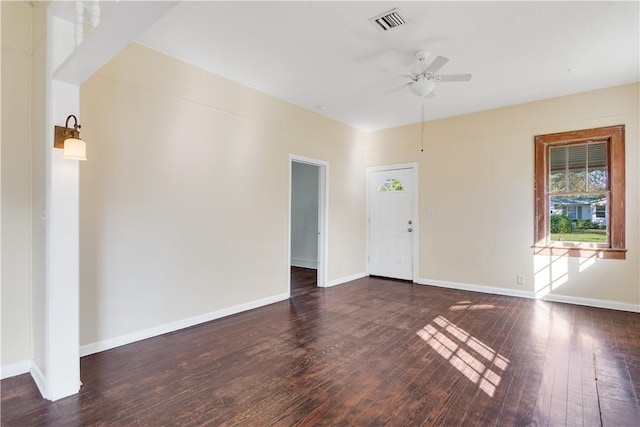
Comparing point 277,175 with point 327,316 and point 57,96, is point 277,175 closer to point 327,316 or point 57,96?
point 327,316

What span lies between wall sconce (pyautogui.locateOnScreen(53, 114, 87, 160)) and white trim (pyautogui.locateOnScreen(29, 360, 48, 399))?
5.08 feet

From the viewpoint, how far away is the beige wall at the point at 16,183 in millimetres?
2461

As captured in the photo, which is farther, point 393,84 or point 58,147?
point 393,84

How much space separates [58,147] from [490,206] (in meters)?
5.32

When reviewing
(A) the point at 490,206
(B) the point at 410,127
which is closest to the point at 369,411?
(A) the point at 490,206

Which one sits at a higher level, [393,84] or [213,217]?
[393,84]

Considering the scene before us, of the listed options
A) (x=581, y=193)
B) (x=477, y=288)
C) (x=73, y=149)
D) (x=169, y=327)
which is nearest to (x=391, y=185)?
(x=477, y=288)

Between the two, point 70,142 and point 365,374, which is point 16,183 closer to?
point 70,142

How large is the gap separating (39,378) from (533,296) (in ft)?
18.7

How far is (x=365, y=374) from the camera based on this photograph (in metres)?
2.55

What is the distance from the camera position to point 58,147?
2145mm

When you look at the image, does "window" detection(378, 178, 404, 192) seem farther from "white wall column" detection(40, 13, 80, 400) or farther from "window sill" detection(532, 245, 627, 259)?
"white wall column" detection(40, 13, 80, 400)

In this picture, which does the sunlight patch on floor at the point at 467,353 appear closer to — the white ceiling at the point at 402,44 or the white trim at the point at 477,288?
the white trim at the point at 477,288

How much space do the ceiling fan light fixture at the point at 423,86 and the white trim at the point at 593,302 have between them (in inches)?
137
